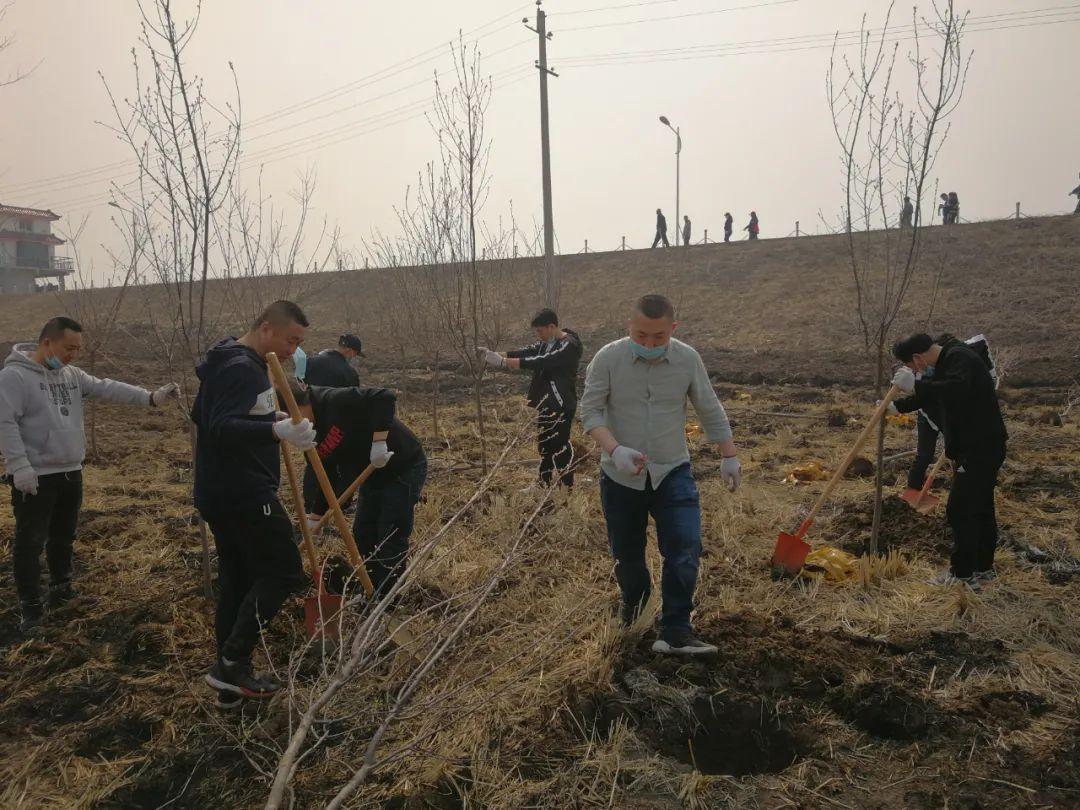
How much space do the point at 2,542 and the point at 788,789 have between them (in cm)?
561

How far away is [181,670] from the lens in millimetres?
3533

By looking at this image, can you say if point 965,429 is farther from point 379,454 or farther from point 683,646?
point 379,454

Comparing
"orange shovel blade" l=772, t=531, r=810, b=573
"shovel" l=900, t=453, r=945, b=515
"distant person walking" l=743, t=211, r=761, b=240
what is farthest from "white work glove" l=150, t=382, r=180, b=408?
"distant person walking" l=743, t=211, r=761, b=240

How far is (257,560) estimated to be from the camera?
3230 mm

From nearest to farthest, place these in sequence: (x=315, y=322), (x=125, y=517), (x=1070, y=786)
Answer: (x=1070, y=786), (x=125, y=517), (x=315, y=322)

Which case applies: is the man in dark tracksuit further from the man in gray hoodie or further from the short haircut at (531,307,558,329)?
the short haircut at (531,307,558,329)

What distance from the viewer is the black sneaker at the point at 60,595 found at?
4.42 meters

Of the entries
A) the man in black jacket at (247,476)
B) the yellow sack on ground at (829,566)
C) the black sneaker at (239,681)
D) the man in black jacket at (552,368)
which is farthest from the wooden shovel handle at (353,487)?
the yellow sack on ground at (829,566)

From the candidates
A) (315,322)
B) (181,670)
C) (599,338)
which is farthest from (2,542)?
(315,322)

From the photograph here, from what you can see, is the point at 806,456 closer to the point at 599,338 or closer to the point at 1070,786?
the point at 1070,786

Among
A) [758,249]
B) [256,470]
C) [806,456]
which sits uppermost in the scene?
[758,249]

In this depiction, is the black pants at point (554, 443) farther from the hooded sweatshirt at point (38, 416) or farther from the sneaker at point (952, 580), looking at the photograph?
the hooded sweatshirt at point (38, 416)

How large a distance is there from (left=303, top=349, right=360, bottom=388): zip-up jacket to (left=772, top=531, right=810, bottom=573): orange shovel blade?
2.96 meters

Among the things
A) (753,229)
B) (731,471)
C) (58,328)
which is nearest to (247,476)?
(58,328)
